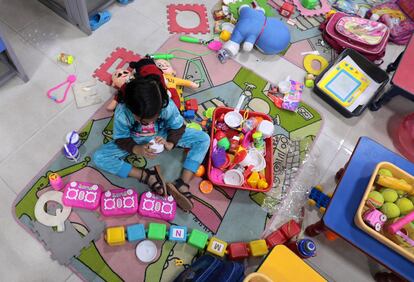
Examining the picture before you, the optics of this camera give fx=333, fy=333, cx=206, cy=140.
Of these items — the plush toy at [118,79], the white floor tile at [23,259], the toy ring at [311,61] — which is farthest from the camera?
the toy ring at [311,61]

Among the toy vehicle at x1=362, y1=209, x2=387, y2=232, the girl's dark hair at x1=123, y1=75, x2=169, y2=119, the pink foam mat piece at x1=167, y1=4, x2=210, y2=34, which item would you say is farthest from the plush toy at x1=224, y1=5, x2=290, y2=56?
the toy vehicle at x1=362, y1=209, x2=387, y2=232

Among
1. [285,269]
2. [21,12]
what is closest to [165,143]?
[285,269]

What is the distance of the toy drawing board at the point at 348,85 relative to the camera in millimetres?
1707

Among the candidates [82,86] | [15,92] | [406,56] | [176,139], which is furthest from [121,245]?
[406,56]

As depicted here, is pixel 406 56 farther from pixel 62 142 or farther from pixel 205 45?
pixel 62 142

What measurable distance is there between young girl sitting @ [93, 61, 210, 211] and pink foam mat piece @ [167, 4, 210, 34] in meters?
0.63

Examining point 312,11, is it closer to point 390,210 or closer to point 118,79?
point 118,79

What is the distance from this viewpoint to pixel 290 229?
1351 mm

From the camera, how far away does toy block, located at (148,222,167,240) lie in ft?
4.31

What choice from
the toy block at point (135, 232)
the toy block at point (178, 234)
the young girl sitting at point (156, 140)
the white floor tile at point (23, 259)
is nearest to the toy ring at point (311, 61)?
the young girl sitting at point (156, 140)

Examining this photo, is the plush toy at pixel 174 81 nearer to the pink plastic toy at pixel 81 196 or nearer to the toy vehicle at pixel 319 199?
the pink plastic toy at pixel 81 196

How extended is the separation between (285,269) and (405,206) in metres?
0.45

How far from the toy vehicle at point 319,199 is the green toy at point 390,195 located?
13.7 inches

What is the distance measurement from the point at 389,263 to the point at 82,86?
146 centimetres
